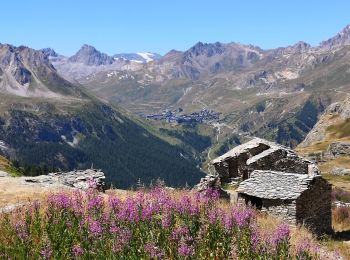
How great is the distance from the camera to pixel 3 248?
49.8ft

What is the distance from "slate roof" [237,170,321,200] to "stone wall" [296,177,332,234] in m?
0.58

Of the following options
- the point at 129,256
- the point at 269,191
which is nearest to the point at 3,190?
the point at 269,191

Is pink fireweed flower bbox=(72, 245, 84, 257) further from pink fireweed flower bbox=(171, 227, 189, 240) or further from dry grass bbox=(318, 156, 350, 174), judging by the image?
dry grass bbox=(318, 156, 350, 174)

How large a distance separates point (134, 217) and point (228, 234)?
3272 millimetres

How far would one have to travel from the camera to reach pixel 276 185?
37500 mm

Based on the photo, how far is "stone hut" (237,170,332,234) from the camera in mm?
36156

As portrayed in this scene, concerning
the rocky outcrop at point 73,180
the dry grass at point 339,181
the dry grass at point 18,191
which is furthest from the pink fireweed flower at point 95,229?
the dry grass at point 339,181

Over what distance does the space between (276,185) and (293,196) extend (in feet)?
6.14

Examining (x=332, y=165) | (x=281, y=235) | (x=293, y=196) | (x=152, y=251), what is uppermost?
(x=332, y=165)

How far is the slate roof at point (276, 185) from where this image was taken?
3653 cm

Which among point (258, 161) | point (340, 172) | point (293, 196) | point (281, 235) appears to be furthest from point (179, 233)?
point (340, 172)

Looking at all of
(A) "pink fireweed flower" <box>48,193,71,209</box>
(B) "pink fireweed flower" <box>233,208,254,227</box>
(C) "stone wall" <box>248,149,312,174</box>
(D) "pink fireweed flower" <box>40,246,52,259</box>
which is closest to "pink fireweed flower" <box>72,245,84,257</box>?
(D) "pink fireweed flower" <box>40,246,52,259</box>

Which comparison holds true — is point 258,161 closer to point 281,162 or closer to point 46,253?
point 281,162

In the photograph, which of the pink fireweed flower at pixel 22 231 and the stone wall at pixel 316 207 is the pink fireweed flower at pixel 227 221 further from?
the stone wall at pixel 316 207
